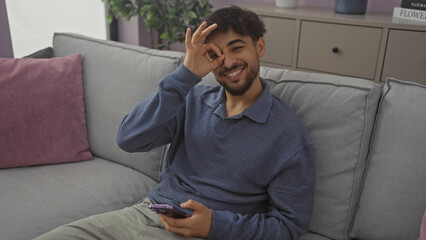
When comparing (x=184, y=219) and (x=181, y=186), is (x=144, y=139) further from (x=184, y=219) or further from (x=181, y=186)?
(x=184, y=219)

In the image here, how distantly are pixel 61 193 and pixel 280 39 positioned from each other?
168cm

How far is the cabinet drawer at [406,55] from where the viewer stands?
2256mm

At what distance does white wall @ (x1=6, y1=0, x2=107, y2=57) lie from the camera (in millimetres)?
2635

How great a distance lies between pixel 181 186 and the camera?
53.0 inches

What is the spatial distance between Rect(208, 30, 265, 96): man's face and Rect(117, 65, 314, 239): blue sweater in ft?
0.23

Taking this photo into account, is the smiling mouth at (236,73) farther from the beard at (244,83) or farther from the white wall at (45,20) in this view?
the white wall at (45,20)

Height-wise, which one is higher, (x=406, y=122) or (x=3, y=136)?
(x=406, y=122)

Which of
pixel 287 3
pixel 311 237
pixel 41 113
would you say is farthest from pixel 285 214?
pixel 287 3

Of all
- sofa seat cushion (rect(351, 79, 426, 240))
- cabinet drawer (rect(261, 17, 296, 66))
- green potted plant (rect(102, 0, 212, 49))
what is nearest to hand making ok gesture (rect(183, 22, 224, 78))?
sofa seat cushion (rect(351, 79, 426, 240))

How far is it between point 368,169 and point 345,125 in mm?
155

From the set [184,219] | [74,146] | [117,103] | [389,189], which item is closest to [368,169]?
[389,189]

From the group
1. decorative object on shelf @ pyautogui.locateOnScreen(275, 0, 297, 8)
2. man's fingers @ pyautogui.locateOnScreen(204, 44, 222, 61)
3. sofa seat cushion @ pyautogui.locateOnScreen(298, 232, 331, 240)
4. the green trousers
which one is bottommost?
sofa seat cushion @ pyautogui.locateOnScreen(298, 232, 331, 240)

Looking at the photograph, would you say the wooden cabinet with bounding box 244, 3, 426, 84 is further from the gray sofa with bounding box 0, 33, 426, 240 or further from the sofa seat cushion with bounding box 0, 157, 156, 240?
the sofa seat cushion with bounding box 0, 157, 156, 240

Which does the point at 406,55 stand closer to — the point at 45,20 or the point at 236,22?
the point at 236,22
